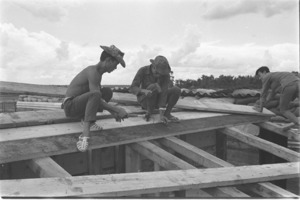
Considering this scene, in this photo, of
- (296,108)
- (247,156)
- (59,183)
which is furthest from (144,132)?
(296,108)

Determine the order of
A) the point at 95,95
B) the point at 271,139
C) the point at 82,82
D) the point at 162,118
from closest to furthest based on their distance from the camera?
the point at 95,95, the point at 82,82, the point at 162,118, the point at 271,139

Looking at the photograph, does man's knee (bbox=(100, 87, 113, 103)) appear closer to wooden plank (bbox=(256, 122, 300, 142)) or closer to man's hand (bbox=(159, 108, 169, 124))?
man's hand (bbox=(159, 108, 169, 124))

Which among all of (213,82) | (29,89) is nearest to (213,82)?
(213,82)

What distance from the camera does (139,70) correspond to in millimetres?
3984

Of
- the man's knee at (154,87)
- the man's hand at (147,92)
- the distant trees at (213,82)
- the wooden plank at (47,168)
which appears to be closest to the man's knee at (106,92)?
the man's hand at (147,92)

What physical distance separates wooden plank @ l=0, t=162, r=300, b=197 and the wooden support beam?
0.24 ft

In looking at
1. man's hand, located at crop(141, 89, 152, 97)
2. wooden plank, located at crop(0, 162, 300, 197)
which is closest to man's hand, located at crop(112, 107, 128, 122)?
man's hand, located at crop(141, 89, 152, 97)

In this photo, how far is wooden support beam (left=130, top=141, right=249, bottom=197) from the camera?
2.56 metres

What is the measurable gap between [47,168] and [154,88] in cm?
178

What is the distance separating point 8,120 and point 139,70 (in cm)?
172

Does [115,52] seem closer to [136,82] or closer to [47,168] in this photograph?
[136,82]

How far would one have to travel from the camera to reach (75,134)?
3.30m

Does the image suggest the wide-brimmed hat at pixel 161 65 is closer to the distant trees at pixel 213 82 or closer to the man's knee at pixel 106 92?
the man's knee at pixel 106 92

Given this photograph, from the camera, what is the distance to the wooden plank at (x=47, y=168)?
244cm
